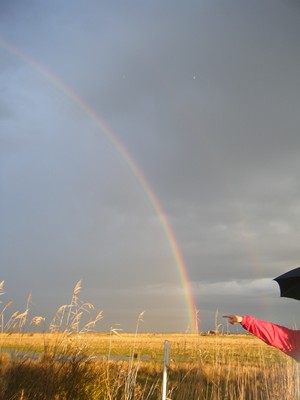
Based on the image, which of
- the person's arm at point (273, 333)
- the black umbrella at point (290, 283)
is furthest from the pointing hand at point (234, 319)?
the black umbrella at point (290, 283)

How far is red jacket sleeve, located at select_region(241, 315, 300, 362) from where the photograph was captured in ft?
13.3

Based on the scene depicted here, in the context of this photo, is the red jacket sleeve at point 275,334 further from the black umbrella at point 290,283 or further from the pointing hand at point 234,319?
the black umbrella at point 290,283

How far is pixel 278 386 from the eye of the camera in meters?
8.06

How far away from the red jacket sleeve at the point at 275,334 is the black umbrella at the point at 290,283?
0.54m

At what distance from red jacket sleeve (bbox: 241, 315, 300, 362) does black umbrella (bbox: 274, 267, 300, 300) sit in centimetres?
54

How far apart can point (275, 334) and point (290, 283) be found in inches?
27.2

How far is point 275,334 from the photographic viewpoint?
405 cm

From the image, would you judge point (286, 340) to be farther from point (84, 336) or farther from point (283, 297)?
point (84, 336)

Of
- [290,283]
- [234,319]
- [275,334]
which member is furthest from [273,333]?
[290,283]

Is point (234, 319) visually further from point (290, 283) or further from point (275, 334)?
point (290, 283)

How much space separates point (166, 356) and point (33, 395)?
2302 millimetres

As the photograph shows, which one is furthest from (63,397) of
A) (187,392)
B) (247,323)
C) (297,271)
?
(297,271)

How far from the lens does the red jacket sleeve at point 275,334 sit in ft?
13.3

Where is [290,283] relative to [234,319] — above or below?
above
